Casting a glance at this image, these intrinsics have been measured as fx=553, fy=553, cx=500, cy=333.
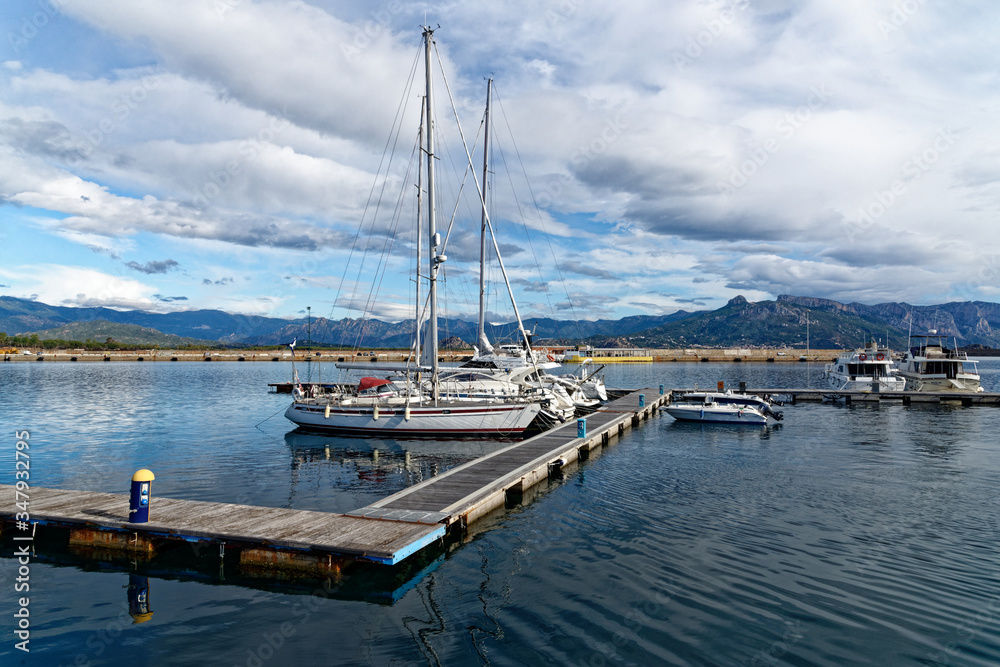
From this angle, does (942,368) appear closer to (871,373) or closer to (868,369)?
(871,373)

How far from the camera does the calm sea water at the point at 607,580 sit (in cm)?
1017

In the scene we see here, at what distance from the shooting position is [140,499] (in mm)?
14531

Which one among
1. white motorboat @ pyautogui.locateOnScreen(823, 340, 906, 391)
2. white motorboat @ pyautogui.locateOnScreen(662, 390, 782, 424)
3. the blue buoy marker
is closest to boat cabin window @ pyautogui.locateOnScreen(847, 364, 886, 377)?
white motorboat @ pyautogui.locateOnScreen(823, 340, 906, 391)

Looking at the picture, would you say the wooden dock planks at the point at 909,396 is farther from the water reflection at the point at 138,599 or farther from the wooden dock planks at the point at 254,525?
the water reflection at the point at 138,599

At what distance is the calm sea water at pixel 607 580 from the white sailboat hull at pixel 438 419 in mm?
6102

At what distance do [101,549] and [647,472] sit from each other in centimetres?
2000

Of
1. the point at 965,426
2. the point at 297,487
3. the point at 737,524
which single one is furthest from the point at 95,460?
the point at 965,426

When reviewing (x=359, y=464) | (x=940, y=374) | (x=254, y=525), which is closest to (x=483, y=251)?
(x=359, y=464)

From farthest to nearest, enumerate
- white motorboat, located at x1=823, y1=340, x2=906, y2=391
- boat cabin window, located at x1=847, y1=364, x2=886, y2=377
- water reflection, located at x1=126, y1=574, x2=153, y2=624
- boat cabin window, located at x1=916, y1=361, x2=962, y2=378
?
boat cabin window, located at x1=847, y1=364, x2=886, y2=377, white motorboat, located at x1=823, y1=340, x2=906, y2=391, boat cabin window, located at x1=916, y1=361, x2=962, y2=378, water reflection, located at x1=126, y1=574, x2=153, y2=624

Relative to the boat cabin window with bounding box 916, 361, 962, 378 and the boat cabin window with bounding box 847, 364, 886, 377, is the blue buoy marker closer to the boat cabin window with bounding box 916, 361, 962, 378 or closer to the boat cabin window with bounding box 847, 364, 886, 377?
the boat cabin window with bounding box 847, 364, 886, 377

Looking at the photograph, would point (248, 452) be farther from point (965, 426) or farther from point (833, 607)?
point (965, 426)

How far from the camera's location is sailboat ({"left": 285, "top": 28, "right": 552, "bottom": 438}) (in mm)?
32750

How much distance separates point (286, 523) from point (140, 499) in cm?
385

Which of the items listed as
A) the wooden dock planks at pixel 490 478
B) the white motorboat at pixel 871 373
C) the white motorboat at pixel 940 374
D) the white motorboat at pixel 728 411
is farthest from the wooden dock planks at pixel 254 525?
the white motorboat at pixel 940 374
